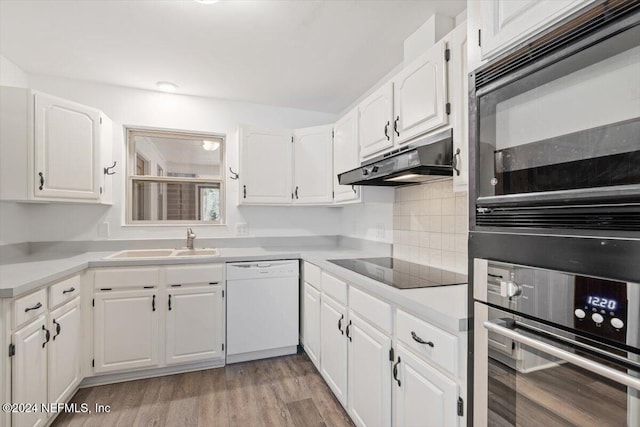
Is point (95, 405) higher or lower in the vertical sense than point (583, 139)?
lower

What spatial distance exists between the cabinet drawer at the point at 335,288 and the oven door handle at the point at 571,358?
1.05 metres

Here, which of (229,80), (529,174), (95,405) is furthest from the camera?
(229,80)

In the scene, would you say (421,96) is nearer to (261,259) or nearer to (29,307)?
(261,259)

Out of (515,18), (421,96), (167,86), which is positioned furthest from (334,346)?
(167,86)

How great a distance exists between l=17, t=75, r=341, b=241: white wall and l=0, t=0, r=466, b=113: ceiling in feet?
0.47

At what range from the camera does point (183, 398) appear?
7.00 feet

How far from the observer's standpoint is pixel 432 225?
2.06 m

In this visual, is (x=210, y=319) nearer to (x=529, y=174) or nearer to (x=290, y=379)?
(x=290, y=379)

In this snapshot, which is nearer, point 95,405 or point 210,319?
point 95,405

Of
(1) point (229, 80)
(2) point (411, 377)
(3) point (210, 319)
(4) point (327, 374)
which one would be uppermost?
(1) point (229, 80)

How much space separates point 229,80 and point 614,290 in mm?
2821

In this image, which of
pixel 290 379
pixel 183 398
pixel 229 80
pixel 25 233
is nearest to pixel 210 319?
pixel 183 398

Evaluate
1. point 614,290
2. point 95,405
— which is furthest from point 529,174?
point 95,405

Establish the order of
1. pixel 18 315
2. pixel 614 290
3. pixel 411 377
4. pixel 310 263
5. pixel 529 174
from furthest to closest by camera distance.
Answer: pixel 310 263 < pixel 18 315 < pixel 411 377 < pixel 529 174 < pixel 614 290
